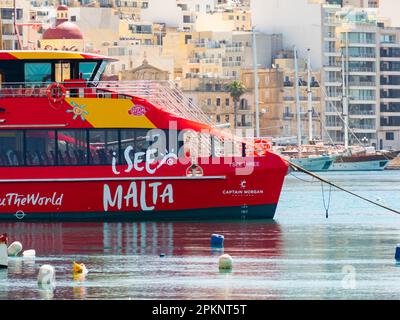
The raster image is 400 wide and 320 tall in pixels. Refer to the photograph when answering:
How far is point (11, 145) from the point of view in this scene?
56.9 m

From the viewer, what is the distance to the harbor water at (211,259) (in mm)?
40094

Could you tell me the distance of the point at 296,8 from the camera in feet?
619

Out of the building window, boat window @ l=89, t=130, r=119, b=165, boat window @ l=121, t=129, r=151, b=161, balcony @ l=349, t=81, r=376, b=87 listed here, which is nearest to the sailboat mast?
balcony @ l=349, t=81, r=376, b=87

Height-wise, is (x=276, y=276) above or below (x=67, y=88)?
below

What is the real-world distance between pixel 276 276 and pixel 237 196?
15.0 metres

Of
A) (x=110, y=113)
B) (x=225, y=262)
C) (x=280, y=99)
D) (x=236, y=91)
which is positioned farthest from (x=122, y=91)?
(x=280, y=99)

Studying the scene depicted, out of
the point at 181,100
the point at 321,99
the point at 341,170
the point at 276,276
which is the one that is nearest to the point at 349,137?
the point at 321,99

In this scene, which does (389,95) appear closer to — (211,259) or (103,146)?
(103,146)

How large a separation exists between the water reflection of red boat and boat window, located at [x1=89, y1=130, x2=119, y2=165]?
1.99 metres

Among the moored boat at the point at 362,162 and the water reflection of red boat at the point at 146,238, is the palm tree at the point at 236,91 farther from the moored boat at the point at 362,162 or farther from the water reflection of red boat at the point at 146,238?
the water reflection of red boat at the point at 146,238

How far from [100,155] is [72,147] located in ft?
2.91

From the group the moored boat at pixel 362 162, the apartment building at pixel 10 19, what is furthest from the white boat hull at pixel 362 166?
the apartment building at pixel 10 19

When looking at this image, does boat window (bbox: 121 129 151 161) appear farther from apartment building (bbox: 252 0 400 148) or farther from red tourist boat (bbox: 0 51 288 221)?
apartment building (bbox: 252 0 400 148)
